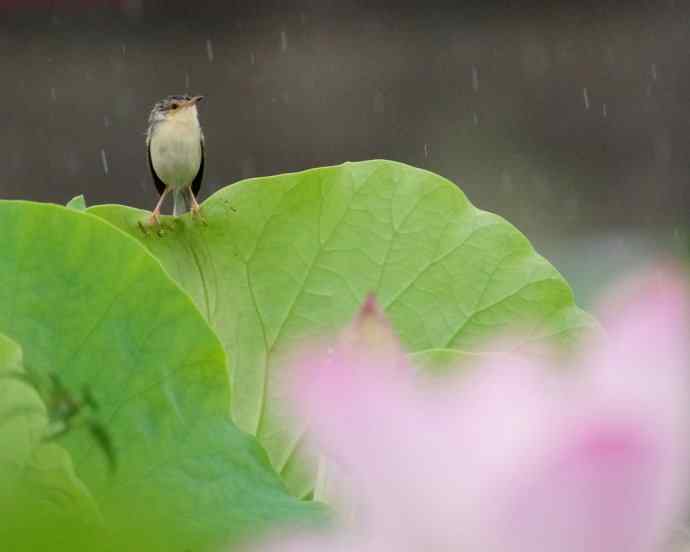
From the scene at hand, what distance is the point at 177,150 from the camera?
1118 mm

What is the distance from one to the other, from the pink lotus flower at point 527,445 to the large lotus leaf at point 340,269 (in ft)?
0.63

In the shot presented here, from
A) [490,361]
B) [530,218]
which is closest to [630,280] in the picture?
[490,361]

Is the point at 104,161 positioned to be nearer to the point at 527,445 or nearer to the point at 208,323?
the point at 208,323

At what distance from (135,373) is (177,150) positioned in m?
0.87

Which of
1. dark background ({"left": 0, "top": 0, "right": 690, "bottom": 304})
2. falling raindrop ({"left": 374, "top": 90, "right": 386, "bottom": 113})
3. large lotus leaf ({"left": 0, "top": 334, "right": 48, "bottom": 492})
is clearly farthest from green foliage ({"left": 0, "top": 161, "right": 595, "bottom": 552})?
falling raindrop ({"left": 374, "top": 90, "right": 386, "bottom": 113})

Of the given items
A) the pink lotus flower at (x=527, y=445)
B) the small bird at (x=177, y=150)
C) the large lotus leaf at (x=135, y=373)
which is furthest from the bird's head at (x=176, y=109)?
the pink lotus flower at (x=527, y=445)

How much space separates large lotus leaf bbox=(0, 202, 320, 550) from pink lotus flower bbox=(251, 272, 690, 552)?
0.07 m

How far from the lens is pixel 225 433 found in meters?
0.27

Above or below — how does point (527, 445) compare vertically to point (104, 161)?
above

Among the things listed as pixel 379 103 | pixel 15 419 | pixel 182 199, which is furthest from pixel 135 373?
pixel 379 103

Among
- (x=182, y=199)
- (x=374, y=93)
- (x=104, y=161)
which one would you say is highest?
(x=182, y=199)

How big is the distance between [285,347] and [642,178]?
4008mm

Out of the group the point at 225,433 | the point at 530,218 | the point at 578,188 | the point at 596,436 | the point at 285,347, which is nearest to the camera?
the point at 596,436

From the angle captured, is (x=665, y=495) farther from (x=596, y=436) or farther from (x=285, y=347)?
(x=285, y=347)
